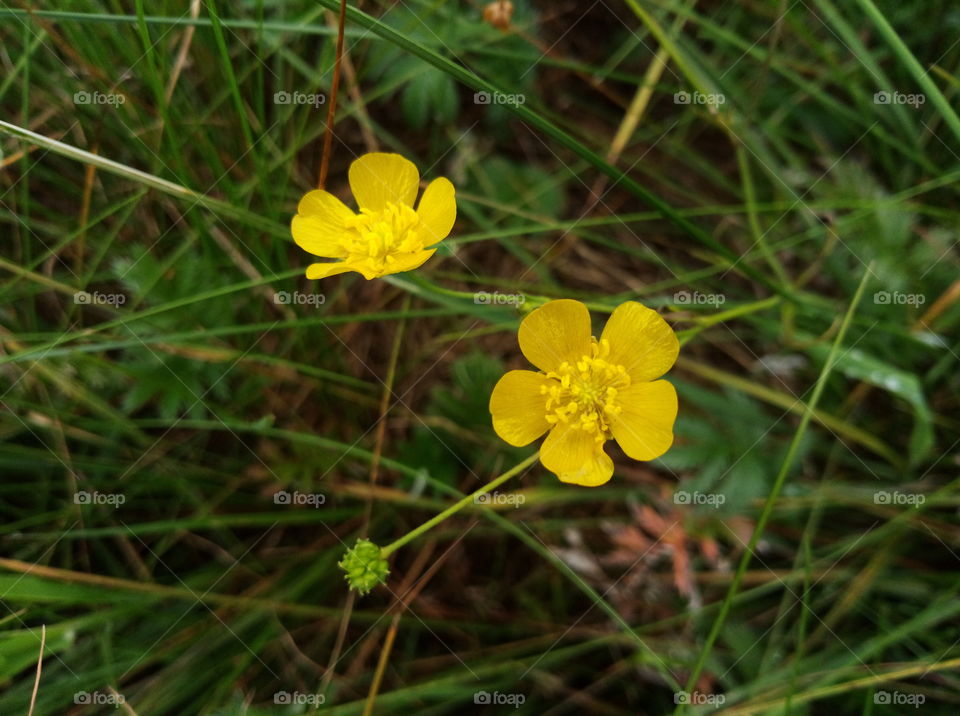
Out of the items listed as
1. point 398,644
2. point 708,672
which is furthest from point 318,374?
point 708,672

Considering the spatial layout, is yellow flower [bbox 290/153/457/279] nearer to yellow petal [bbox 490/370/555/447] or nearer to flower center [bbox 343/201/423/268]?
flower center [bbox 343/201/423/268]

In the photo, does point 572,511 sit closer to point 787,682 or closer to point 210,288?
point 787,682

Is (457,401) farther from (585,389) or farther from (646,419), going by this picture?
(646,419)
